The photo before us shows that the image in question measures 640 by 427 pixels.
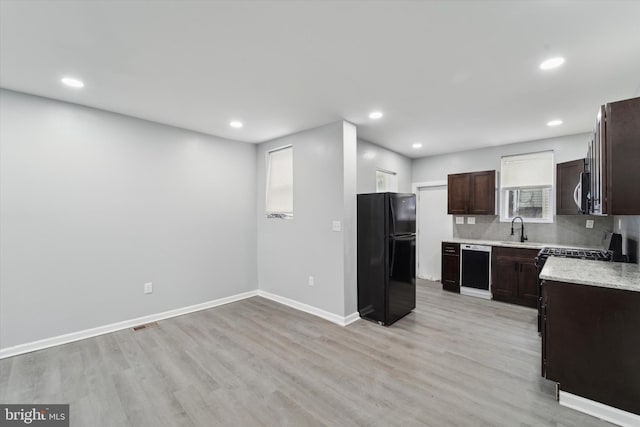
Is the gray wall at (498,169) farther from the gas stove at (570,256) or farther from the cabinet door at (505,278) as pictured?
the gas stove at (570,256)

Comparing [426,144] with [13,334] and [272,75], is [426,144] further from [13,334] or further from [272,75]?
[13,334]

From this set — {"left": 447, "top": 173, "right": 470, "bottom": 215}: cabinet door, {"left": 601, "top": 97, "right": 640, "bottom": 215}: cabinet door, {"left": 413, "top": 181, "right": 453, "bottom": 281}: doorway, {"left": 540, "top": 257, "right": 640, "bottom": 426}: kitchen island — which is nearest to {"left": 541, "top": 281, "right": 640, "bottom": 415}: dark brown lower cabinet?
{"left": 540, "top": 257, "right": 640, "bottom": 426}: kitchen island

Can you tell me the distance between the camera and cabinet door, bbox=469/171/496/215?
4.88m

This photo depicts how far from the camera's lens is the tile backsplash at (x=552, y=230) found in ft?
13.6

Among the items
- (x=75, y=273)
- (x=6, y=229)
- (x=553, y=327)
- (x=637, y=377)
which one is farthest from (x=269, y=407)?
(x=6, y=229)

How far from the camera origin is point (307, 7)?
1.64m

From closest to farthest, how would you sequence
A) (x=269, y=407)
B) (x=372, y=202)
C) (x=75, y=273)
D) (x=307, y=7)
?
1. (x=307, y=7)
2. (x=269, y=407)
3. (x=75, y=273)
4. (x=372, y=202)

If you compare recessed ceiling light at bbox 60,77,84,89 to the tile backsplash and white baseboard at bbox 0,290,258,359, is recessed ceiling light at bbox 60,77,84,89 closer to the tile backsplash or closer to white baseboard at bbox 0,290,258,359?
white baseboard at bbox 0,290,258,359

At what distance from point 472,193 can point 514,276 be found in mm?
1599

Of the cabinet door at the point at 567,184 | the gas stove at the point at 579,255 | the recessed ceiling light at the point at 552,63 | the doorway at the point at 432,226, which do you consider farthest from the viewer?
the doorway at the point at 432,226

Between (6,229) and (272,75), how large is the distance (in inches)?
121

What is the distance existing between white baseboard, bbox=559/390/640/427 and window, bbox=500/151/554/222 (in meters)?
3.42

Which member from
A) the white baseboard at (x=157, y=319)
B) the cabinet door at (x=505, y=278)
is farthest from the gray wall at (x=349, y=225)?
the cabinet door at (x=505, y=278)

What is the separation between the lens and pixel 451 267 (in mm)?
5008
